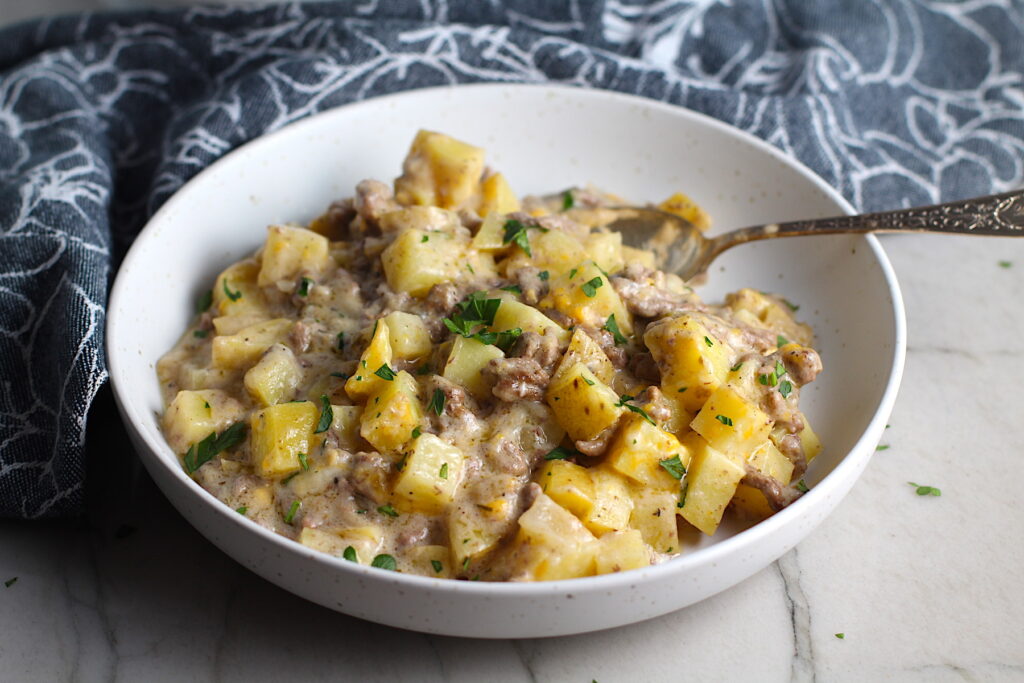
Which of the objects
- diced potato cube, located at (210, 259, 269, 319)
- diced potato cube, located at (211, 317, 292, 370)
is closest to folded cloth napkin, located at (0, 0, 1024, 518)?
diced potato cube, located at (210, 259, 269, 319)

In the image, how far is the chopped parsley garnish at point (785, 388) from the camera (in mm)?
3246

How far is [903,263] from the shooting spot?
4.56m

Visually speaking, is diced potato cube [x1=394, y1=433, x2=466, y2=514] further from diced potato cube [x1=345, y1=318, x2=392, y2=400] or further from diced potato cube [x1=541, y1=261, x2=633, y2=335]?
diced potato cube [x1=541, y1=261, x2=633, y2=335]

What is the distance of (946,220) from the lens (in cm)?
362

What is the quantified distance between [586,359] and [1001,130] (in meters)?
3.10

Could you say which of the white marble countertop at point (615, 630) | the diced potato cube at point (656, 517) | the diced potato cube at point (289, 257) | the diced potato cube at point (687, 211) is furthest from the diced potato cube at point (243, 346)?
the diced potato cube at point (687, 211)

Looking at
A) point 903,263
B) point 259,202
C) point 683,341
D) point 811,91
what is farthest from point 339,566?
point 811,91

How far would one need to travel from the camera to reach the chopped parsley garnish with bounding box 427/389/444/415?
9.87 feet

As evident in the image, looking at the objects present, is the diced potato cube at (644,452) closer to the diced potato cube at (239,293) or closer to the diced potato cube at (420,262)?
the diced potato cube at (420,262)

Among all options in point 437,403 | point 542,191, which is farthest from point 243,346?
point 542,191

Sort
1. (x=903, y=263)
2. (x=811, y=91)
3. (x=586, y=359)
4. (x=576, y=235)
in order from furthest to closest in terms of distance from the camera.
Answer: (x=811, y=91) < (x=903, y=263) < (x=576, y=235) < (x=586, y=359)

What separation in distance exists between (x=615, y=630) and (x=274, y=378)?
4.41 feet

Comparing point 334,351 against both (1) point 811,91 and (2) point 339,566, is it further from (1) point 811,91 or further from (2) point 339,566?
(1) point 811,91

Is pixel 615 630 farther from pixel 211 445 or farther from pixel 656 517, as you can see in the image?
pixel 211 445
